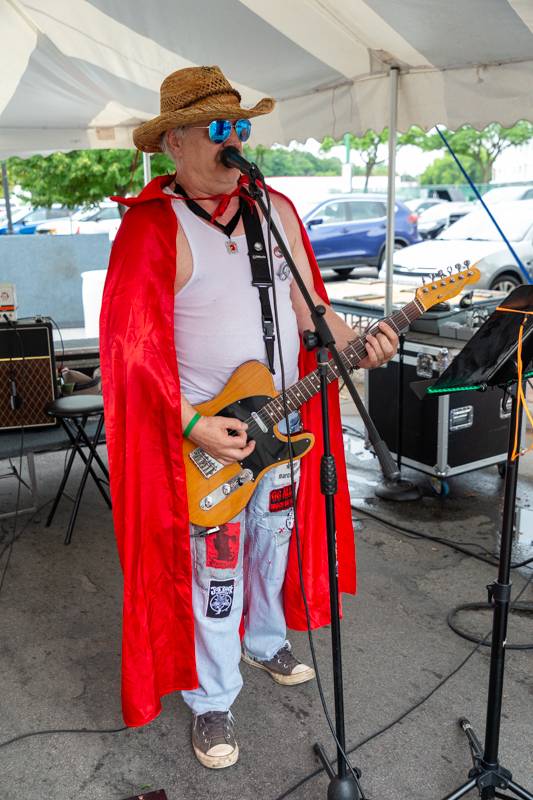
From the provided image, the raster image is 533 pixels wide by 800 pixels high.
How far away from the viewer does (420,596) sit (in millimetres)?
3273

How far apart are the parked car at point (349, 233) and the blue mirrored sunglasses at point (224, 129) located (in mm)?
12242

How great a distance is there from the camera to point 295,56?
401cm

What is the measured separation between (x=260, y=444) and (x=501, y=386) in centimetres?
69

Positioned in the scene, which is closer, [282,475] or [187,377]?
[187,377]

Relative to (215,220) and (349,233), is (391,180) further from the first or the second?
(349,233)

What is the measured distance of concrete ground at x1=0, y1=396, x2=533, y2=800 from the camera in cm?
223

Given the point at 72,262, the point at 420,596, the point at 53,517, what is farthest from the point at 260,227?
the point at 72,262

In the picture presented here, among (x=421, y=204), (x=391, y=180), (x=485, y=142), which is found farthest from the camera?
(x=485, y=142)

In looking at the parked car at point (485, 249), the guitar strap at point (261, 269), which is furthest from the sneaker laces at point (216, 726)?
the parked car at point (485, 249)

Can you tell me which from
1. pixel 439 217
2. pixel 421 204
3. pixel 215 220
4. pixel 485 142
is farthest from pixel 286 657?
pixel 485 142

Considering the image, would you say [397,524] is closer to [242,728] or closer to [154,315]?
[242,728]

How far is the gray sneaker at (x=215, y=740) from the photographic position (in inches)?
89.4

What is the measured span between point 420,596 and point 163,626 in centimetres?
138

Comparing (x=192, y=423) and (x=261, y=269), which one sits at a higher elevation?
(x=261, y=269)
